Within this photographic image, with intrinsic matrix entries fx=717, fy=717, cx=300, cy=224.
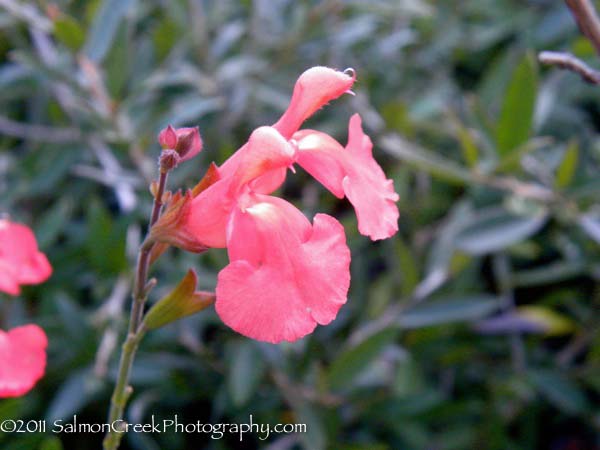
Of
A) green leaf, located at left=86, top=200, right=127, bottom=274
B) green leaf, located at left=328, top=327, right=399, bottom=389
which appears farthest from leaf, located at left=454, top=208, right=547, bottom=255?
green leaf, located at left=86, top=200, right=127, bottom=274

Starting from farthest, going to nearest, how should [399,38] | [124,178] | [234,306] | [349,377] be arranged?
[399,38], [124,178], [349,377], [234,306]

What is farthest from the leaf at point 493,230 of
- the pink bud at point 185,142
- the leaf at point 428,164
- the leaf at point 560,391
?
the pink bud at point 185,142

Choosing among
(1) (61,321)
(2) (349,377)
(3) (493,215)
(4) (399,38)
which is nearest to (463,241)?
(3) (493,215)

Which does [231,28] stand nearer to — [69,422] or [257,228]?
[69,422]

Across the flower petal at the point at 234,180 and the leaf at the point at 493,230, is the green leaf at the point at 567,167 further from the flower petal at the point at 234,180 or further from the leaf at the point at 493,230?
the flower petal at the point at 234,180

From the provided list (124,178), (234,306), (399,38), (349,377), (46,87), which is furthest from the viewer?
(399,38)

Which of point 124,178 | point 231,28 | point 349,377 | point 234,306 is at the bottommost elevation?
point 349,377

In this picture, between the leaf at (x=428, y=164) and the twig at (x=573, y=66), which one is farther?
the leaf at (x=428, y=164)

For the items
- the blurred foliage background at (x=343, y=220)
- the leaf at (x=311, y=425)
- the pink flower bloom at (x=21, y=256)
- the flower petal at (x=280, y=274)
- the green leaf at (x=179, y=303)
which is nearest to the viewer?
the flower petal at (x=280, y=274)
